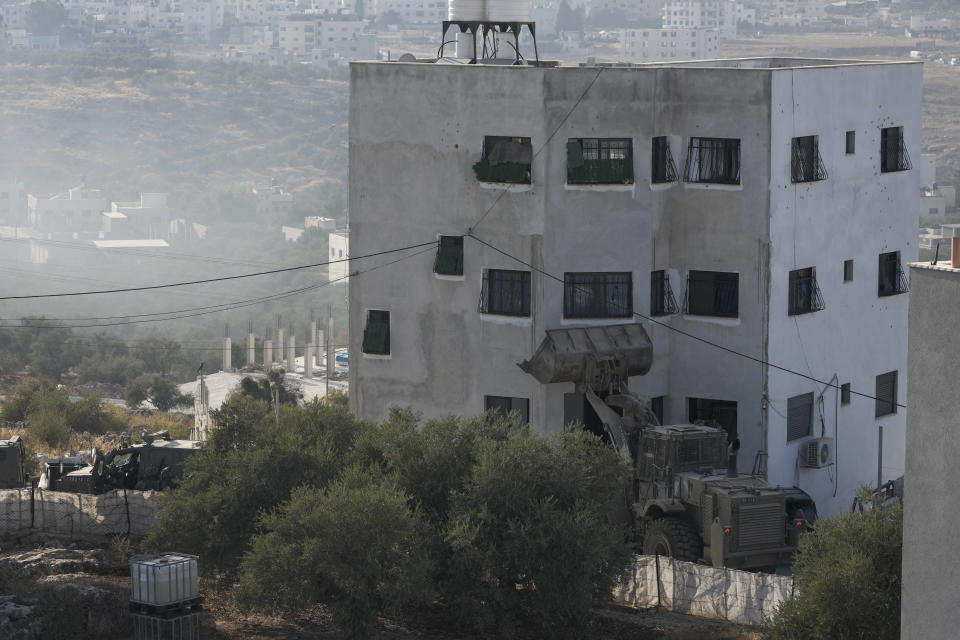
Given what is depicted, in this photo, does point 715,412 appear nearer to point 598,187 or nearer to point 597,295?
point 597,295

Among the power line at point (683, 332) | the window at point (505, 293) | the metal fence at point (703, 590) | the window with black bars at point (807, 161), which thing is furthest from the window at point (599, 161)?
the metal fence at point (703, 590)

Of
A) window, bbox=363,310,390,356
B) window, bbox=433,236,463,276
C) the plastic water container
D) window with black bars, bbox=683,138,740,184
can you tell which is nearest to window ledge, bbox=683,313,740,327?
window with black bars, bbox=683,138,740,184

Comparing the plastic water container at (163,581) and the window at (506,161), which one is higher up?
the window at (506,161)

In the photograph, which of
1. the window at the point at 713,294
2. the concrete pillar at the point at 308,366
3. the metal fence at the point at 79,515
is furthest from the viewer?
the concrete pillar at the point at 308,366

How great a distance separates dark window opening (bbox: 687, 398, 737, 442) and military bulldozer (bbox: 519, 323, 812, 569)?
959 millimetres

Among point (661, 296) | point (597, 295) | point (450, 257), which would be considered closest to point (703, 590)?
point (597, 295)

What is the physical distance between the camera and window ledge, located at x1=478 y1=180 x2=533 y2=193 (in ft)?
123

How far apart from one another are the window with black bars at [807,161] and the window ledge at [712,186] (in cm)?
161

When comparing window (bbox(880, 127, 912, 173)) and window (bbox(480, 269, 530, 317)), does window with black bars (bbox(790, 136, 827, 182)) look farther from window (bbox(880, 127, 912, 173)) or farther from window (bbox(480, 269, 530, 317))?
window (bbox(480, 269, 530, 317))

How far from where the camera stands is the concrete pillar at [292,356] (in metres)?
134

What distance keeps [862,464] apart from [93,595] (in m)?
24.3

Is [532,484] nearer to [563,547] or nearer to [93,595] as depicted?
[563,547]

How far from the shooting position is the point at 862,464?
42.5 metres

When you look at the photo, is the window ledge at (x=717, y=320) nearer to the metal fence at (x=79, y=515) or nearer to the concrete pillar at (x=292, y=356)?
the metal fence at (x=79, y=515)
